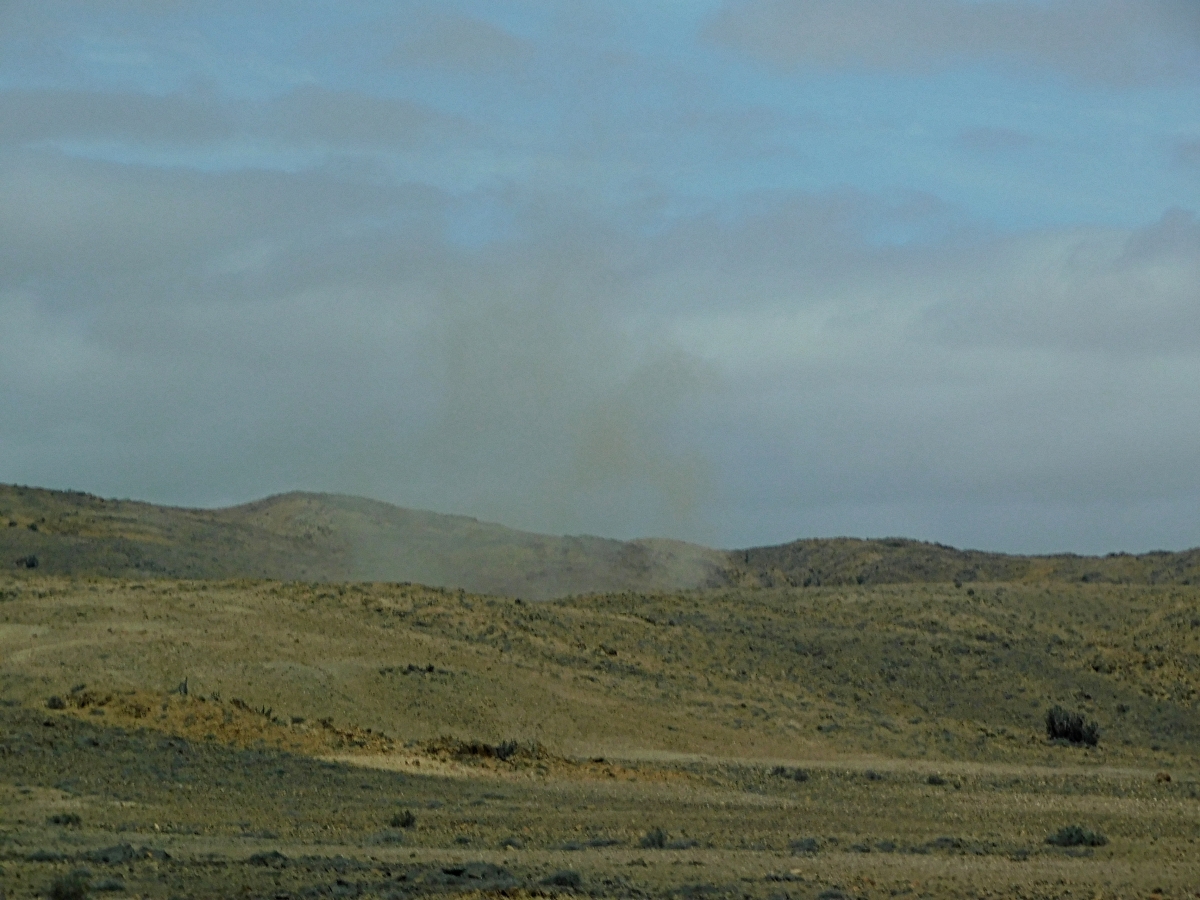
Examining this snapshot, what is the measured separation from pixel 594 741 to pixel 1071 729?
38.9 ft

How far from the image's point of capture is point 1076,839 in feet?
58.2

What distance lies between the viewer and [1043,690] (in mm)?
40531

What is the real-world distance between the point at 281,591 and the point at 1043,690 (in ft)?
62.1

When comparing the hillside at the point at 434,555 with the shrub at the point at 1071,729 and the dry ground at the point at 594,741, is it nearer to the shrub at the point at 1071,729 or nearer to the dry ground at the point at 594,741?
the dry ground at the point at 594,741

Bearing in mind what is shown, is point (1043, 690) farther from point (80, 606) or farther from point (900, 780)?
point (80, 606)

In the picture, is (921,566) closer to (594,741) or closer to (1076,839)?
(594,741)

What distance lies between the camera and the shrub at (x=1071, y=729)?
35781 mm

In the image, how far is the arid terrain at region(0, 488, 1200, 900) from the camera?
15.6 meters

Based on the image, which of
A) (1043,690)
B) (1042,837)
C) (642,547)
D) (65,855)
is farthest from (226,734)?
(642,547)

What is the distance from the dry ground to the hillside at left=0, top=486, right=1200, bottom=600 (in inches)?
763

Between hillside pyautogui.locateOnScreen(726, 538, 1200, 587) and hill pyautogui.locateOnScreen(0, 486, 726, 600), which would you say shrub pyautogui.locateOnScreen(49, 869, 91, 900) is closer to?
hill pyautogui.locateOnScreen(0, 486, 726, 600)

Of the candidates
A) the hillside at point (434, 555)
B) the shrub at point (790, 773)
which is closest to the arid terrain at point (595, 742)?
the shrub at point (790, 773)

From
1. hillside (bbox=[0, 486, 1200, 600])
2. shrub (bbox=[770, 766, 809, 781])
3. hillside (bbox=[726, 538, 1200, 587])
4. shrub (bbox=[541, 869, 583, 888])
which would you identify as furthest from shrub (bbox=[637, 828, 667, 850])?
hillside (bbox=[726, 538, 1200, 587])

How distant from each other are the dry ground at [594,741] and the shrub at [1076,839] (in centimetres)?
21
